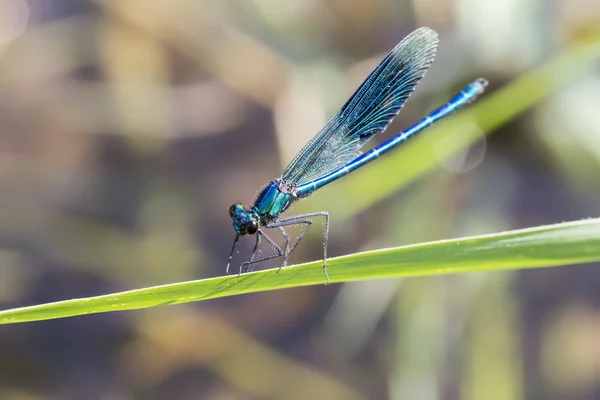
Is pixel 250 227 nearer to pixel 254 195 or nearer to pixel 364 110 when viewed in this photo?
pixel 254 195

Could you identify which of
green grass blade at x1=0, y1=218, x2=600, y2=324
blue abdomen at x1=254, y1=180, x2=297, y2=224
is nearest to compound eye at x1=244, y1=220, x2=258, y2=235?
blue abdomen at x1=254, y1=180, x2=297, y2=224

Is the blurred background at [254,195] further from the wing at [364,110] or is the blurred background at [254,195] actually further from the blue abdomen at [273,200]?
the blue abdomen at [273,200]

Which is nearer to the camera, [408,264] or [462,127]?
[408,264]

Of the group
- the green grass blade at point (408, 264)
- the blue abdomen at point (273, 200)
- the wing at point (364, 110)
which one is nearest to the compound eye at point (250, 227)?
the blue abdomen at point (273, 200)

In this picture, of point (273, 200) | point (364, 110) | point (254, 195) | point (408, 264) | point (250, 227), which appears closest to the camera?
point (408, 264)

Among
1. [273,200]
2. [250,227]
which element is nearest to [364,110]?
[273,200]

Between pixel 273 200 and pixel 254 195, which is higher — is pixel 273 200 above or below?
below

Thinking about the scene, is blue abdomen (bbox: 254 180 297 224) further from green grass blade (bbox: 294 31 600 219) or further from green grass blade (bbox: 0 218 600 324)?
green grass blade (bbox: 0 218 600 324)
